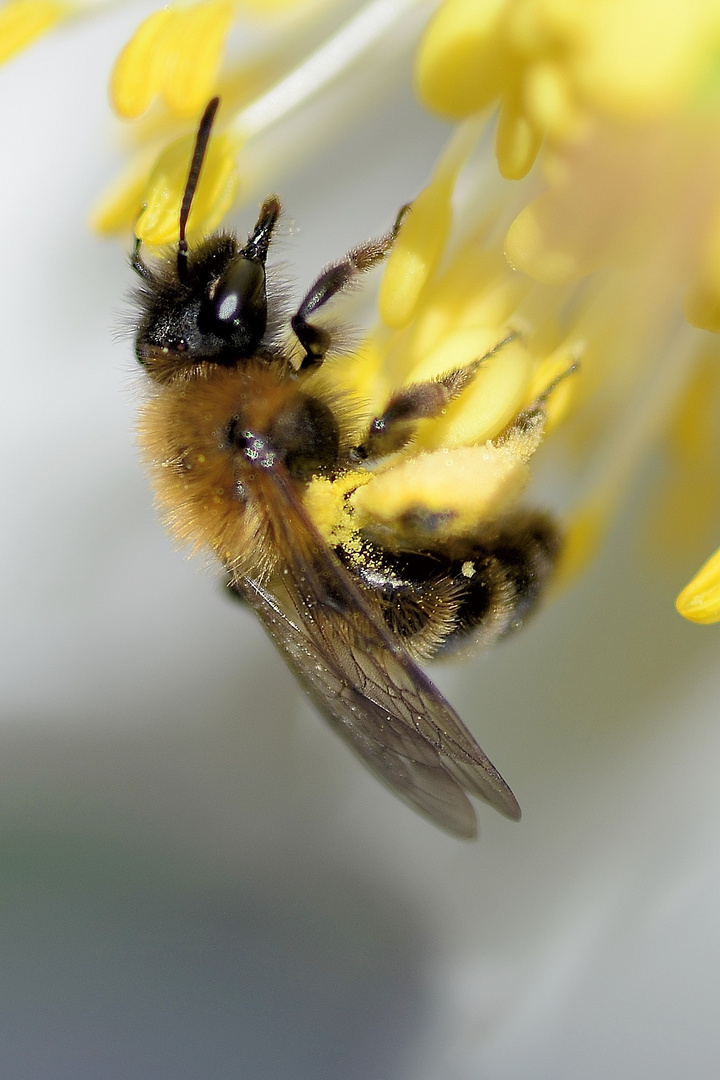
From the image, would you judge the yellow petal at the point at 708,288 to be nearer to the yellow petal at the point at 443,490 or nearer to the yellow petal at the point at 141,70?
the yellow petal at the point at 443,490

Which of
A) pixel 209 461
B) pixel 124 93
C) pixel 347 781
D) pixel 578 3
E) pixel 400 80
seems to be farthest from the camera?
pixel 347 781

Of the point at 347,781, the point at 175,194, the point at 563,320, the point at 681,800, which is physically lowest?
the point at 681,800

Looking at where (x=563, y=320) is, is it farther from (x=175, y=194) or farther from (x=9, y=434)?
(x=9, y=434)

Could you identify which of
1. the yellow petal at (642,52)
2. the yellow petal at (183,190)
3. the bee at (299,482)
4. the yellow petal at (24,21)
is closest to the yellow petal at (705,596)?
the bee at (299,482)

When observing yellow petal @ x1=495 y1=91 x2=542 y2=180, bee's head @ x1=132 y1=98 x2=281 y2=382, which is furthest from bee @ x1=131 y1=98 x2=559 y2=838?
yellow petal @ x1=495 y1=91 x2=542 y2=180

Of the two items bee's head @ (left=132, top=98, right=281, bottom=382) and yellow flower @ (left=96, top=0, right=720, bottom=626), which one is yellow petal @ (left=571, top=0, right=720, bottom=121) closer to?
yellow flower @ (left=96, top=0, right=720, bottom=626)

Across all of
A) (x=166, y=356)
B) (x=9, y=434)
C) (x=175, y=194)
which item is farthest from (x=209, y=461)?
(x=9, y=434)
